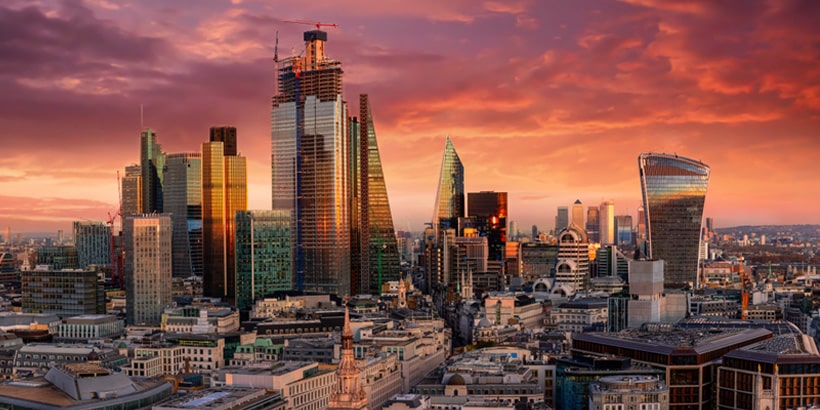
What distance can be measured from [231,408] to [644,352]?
A: 38943mm

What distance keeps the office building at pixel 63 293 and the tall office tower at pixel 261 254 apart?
24.7 m

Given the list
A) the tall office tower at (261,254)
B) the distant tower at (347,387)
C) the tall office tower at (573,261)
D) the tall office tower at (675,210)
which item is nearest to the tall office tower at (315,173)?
the tall office tower at (261,254)

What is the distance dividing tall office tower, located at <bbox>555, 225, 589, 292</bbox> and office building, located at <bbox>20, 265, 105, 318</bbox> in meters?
78.2

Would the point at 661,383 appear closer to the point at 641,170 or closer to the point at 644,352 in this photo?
the point at 644,352

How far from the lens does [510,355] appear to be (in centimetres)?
11269

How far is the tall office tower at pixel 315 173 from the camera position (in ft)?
624

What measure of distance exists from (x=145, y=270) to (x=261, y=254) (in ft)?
100.0

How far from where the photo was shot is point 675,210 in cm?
19225

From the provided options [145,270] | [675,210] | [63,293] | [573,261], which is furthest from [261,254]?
[675,210]

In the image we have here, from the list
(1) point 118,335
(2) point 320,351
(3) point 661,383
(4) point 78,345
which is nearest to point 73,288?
(1) point 118,335

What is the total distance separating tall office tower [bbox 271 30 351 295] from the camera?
190 metres

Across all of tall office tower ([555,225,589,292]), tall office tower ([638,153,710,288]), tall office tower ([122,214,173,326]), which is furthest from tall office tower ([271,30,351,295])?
tall office tower ([638,153,710,288])

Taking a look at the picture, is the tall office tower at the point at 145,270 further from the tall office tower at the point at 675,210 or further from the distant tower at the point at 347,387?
the tall office tower at the point at 675,210

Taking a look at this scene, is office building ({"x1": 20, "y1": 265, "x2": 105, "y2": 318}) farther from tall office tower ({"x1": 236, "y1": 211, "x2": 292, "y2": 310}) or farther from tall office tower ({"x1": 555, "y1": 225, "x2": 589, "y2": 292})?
tall office tower ({"x1": 555, "y1": 225, "x2": 589, "y2": 292})
